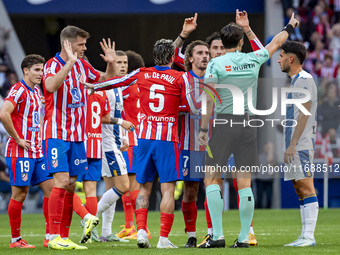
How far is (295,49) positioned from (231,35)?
104 cm

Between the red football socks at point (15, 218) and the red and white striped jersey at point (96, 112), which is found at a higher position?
the red and white striped jersey at point (96, 112)

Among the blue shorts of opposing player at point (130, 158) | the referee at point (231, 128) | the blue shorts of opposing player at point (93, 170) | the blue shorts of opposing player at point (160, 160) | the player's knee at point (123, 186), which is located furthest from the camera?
the blue shorts of opposing player at point (130, 158)

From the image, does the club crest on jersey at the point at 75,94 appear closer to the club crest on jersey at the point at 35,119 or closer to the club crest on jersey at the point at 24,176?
the club crest on jersey at the point at 35,119

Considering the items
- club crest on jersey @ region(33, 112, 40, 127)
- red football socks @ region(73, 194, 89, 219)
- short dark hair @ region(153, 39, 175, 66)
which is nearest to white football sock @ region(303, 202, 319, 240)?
short dark hair @ region(153, 39, 175, 66)

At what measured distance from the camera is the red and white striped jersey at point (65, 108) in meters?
7.17

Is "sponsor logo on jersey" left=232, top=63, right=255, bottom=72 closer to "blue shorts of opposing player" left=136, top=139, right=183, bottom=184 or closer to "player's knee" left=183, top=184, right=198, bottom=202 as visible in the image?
"blue shorts of opposing player" left=136, top=139, right=183, bottom=184

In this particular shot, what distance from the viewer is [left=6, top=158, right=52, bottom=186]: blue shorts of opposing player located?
8.02m

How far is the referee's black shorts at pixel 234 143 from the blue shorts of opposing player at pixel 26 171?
2.25m

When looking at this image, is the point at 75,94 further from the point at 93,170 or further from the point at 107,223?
the point at 107,223

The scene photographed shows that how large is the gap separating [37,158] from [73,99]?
4.20 ft

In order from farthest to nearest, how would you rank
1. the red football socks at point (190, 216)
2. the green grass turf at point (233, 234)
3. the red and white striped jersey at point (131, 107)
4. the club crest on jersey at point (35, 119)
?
the red and white striped jersey at point (131, 107), the club crest on jersey at point (35, 119), the red football socks at point (190, 216), the green grass turf at point (233, 234)

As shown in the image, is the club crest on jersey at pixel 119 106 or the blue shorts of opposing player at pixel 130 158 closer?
the club crest on jersey at pixel 119 106

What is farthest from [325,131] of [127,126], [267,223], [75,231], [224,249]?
[224,249]

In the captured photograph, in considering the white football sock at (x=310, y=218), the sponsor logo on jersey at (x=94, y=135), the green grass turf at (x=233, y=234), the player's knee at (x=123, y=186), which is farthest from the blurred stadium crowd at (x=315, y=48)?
the white football sock at (x=310, y=218)
